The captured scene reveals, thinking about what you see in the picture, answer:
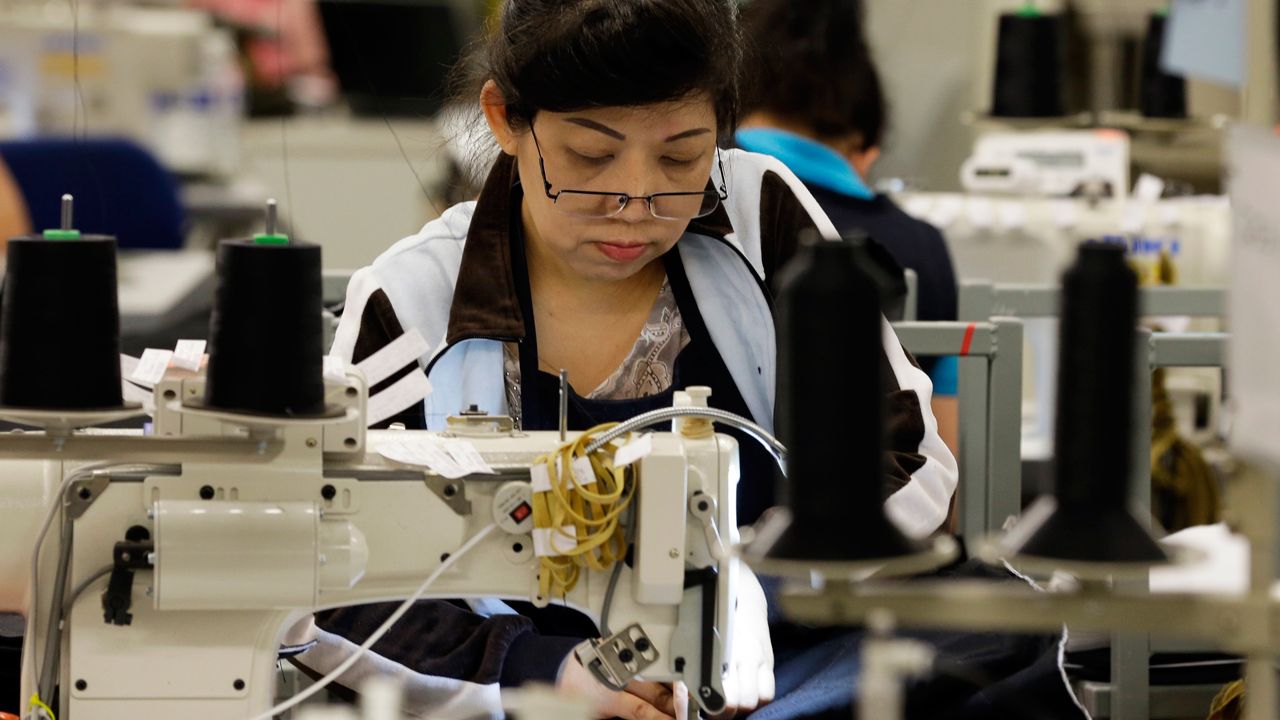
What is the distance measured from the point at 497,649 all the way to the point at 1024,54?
10.3ft

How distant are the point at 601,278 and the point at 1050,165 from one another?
6.92 ft

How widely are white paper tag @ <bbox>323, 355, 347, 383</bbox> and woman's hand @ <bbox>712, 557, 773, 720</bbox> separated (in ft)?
1.24

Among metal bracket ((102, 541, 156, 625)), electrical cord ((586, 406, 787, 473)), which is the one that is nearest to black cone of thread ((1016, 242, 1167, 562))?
electrical cord ((586, 406, 787, 473))

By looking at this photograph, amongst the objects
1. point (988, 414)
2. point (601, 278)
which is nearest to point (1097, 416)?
point (601, 278)

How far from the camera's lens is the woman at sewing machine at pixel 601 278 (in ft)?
4.58

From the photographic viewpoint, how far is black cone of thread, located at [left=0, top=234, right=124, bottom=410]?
1.08m

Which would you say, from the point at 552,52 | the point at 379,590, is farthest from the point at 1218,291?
the point at 379,590

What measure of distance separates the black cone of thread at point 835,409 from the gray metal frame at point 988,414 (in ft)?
3.93

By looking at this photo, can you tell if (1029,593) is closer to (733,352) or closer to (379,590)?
(379,590)

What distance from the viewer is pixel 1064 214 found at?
309 centimetres

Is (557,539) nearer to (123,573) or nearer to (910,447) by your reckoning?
(123,573)

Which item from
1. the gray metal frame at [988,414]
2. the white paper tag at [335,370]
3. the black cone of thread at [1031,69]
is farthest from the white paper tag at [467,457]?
the black cone of thread at [1031,69]

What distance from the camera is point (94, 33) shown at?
4730 millimetres

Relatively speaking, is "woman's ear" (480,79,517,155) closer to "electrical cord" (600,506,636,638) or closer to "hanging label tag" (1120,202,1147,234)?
"electrical cord" (600,506,636,638)
